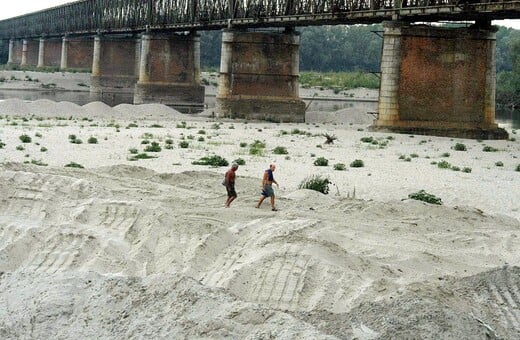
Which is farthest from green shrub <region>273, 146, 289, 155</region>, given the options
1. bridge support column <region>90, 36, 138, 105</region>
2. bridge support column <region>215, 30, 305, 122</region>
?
bridge support column <region>90, 36, 138, 105</region>

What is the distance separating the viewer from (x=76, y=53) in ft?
383

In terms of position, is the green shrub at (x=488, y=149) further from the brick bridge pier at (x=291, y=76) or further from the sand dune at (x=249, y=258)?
the sand dune at (x=249, y=258)

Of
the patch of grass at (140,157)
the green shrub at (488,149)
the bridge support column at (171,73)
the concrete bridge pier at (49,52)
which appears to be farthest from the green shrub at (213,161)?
the concrete bridge pier at (49,52)

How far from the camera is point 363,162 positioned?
29.4 metres

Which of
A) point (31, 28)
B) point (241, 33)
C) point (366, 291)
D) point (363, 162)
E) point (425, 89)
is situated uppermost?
point (31, 28)

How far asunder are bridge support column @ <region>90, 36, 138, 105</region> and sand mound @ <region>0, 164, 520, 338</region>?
71046mm

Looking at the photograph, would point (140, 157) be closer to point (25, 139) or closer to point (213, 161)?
point (213, 161)

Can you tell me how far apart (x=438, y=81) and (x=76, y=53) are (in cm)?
8274

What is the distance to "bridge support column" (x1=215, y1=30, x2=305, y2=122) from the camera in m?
54.6

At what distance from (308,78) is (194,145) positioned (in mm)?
80573

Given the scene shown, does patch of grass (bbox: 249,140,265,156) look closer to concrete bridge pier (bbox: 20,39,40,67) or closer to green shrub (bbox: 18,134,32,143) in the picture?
green shrub (bbox: 18,134,32,143)

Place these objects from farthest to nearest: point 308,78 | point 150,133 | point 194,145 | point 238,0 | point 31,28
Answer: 1. point 31,28
2. point 308,78
3. point 238,0
4. point 150,133
5. point 194,145

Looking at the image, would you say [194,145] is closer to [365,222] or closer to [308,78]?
[365,222]

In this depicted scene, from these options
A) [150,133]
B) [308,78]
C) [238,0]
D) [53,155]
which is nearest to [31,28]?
[308,78]
